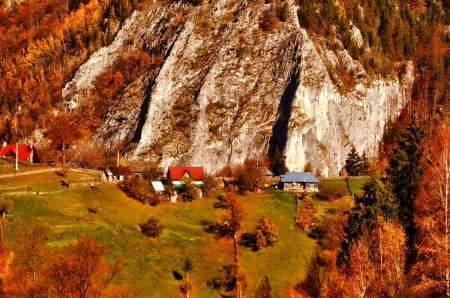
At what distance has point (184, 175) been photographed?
298 feet

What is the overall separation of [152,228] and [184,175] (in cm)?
2715

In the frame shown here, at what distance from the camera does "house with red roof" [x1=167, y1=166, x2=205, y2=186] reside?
8988 cm

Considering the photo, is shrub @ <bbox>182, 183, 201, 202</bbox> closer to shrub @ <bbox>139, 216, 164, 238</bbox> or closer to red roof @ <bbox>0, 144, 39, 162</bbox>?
shrub @ <bbox>139, 216, 164, 238</bbox>

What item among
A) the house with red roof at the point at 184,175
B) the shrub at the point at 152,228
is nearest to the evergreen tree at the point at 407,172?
the shrub at the point at 152,228

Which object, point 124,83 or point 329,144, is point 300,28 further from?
point 124,83

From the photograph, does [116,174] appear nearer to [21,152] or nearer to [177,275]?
[21,152]

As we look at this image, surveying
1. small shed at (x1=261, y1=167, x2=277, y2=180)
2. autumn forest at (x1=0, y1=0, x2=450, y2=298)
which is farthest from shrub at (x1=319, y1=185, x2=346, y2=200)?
small shed at (x1=261, y1=167, x2=277, y2=180)

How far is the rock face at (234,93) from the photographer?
360 ft

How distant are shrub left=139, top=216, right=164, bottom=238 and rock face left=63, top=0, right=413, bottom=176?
127ft

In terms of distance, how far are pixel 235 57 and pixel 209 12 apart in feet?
60.3

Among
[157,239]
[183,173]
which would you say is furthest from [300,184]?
[157,239]

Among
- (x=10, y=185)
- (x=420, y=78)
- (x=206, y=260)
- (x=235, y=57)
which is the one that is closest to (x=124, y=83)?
(x=235, y=57)

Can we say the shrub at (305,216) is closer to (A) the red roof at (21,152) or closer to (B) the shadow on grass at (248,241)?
(B) the shadow on grass at (248,241)

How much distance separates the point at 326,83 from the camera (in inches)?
4680
